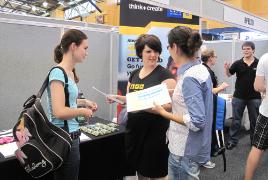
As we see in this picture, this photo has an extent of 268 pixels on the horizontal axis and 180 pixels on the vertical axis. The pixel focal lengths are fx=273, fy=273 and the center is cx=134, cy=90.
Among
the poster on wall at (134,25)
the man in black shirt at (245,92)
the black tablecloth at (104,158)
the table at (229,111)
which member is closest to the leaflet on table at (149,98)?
the black tablecloth at (104,158)

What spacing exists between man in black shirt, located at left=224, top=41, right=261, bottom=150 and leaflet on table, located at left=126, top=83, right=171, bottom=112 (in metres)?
2.43

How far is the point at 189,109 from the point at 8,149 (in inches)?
43.0

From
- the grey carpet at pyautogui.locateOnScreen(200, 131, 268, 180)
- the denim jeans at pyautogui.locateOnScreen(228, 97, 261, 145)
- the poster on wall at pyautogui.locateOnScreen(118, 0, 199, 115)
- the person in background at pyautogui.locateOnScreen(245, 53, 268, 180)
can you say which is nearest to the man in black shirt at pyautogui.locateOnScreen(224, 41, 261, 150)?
the denim jeans at pyautogui.locateOnScreen(228, 97, 261, 145)

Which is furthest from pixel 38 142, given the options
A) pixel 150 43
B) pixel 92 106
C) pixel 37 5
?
pixel 37 5

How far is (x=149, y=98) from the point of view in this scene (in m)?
1.41

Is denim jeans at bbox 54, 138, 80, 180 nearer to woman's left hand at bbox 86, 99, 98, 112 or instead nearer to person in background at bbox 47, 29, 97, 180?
person in background at bbox 47, 29, 97, 180

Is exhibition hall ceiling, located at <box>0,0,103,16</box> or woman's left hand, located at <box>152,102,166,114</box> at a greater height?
exhibition hall ceiling, located at <box>0,0,103,16</box>

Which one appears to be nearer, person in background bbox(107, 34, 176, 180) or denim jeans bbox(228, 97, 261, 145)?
person in background bbox(107, 34, 176, 180)

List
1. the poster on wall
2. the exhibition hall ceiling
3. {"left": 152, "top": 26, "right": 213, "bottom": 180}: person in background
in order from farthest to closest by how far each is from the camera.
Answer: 1. the exhibition hall ceiling
2. the poster on wall
3. {"left": 152, "top": 26, "right": 213, "bottom": 180}: person in background

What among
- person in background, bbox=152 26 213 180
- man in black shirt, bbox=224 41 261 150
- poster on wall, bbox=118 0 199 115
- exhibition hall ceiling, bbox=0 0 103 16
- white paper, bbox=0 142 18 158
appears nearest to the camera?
person in background, bbox=152 26 213 180

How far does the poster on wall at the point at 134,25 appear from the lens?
8.57 ft

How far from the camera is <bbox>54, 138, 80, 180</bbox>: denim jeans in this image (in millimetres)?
1302

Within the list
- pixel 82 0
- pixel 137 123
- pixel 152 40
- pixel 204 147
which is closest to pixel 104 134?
pixel 137 123

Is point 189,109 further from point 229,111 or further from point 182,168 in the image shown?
point 229,111
